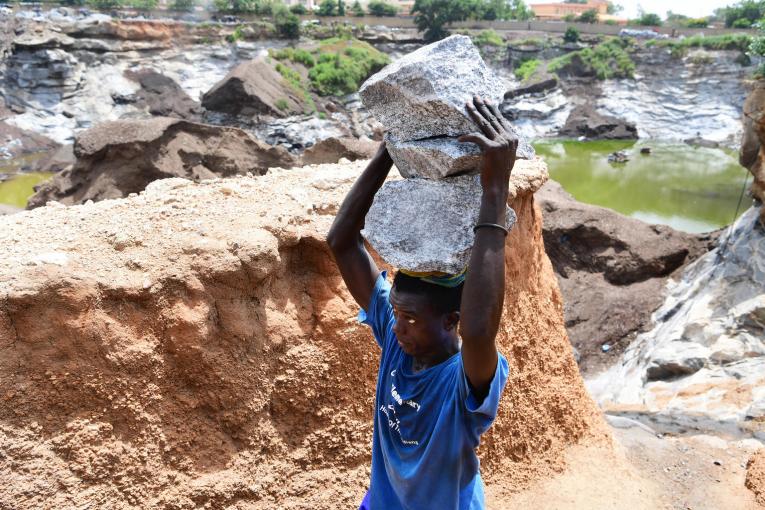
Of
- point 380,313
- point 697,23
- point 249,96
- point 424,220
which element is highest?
point 424,220

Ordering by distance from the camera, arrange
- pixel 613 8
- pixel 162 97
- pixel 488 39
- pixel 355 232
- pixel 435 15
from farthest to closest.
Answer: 1. pixel 613 8
2. pixel 435 15
3. pixel 488 39
4. pixel 162 97
5. pixel 355 232

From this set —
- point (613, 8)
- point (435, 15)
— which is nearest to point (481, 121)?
point (435, 15)

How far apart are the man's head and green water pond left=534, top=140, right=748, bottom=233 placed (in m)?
16.9

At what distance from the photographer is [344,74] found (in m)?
28.1

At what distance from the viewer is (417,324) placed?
6.12 ft

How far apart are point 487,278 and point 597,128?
31.3 meters

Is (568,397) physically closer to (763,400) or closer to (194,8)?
(763,400)

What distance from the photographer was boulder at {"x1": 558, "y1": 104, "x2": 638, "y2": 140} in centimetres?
3058

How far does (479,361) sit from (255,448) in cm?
198

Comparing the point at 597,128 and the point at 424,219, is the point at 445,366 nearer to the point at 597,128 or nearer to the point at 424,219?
the point at 424,219

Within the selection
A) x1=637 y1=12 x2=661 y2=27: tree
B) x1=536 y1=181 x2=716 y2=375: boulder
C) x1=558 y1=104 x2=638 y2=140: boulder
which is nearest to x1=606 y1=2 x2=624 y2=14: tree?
x1=637 y1=12 x2=661 y2=27: tree

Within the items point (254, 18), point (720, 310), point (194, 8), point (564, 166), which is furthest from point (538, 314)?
point (194, 8)

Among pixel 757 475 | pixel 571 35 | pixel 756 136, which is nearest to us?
pixel 757 475

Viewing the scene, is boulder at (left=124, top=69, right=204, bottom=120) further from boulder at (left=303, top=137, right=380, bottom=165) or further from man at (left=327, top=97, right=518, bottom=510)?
man at (left=327, top=97, right=518, bottom=510)
